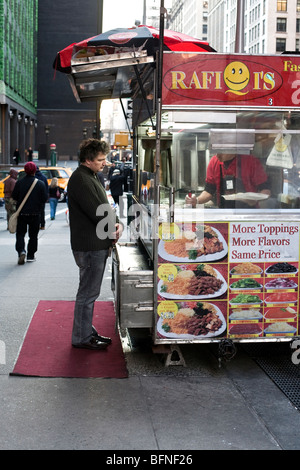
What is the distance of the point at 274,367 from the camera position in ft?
19.1

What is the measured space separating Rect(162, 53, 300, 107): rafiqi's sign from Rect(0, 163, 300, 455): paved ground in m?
2.32

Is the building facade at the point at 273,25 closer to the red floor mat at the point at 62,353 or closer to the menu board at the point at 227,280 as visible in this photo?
the red floor mat at the point at 62,353

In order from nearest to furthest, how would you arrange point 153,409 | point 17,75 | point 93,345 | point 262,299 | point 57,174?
1. point 153,409
2. point 262,299
3. point 93,345
4. point 57,174
5. point 17,75

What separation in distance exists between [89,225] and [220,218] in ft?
4.03

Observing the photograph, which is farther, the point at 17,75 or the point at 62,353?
the point at 17,75

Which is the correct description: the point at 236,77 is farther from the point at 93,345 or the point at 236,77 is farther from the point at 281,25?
the point at 281,25

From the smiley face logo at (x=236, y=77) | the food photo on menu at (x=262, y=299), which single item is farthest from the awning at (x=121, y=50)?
the food photo on menu at (x=262, y=299)

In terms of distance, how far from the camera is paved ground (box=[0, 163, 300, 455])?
4.16m

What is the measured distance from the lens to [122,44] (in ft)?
18.2

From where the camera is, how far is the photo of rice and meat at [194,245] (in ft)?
18.4

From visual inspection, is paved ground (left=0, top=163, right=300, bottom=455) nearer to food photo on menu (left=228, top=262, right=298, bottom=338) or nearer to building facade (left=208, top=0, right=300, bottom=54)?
food photo on menu (left=228, top=262, right=298, bottom=338)

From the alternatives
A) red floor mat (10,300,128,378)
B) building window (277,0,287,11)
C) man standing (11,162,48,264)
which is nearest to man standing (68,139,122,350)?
red floor mat (10,300,128,378)

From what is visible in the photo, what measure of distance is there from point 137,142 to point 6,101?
39.8 metres

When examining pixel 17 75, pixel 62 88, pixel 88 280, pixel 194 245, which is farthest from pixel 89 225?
pixel 62 88
